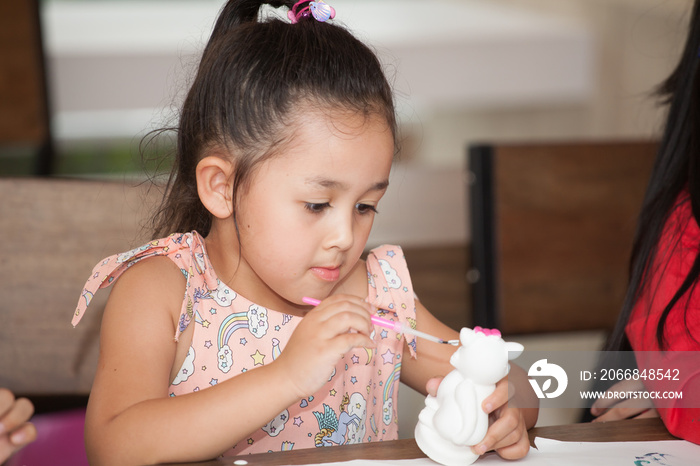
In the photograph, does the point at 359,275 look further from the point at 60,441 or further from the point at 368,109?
the point at 60,441

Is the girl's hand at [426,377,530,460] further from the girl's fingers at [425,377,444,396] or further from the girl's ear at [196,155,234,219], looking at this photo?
the girl's ear at [196,155,234,219]

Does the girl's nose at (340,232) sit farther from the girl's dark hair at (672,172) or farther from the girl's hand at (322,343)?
the girl's dark hair at (672,172)

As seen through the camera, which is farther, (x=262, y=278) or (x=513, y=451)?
(x=262, y=278)

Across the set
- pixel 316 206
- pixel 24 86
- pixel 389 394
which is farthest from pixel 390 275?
pixel 24 86

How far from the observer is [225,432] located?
29.5 inches

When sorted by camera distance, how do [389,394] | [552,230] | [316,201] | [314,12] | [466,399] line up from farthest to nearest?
1. [552,230]
2. [389,394]
3. [314,12]
4. [316,201]
5. [466,399]

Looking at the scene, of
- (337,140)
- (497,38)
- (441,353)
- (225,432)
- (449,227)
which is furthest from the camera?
(497,38)

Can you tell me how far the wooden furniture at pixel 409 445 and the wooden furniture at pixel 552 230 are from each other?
3.51ft

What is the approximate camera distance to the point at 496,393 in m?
0.74

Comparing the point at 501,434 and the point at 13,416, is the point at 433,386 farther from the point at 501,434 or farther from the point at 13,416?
the point at 13,416

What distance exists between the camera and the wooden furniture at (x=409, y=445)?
0.71m

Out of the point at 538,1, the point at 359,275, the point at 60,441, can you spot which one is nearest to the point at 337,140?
the point at 359,275

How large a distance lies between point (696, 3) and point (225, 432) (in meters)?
0.96

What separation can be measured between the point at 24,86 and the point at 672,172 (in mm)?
2607
